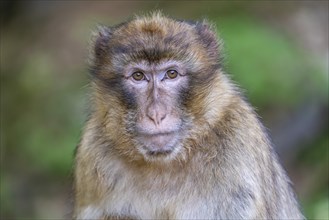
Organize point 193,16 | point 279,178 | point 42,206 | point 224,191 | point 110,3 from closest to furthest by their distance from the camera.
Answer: point 224,191, point 279,178, point 42,206, point 193,16, point 110,3

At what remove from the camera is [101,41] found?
8.82 m

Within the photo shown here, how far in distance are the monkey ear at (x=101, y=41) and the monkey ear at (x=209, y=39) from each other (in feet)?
2.50

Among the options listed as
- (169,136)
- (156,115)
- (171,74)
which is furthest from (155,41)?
(169,136)

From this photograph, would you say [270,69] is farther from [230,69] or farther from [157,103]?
[157,103]

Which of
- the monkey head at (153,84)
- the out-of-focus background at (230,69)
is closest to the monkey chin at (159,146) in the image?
the monkey head at (153,84)

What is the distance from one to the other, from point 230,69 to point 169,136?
14.7ft

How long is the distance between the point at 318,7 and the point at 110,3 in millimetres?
4161

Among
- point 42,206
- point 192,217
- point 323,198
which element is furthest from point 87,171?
point 42,206

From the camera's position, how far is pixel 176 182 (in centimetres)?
866

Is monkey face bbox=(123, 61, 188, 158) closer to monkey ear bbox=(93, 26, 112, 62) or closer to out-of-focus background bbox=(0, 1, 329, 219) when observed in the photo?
monkey ear bbox=(93, 26, 112, 62)

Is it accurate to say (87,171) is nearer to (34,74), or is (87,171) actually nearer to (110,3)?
(34,74)

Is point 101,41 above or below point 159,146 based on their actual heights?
above

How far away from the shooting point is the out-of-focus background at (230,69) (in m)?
13.7

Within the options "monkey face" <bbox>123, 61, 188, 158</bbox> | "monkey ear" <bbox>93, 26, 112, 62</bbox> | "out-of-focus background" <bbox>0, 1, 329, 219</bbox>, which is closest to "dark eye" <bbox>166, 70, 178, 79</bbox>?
"monkey face" <bbox>123, 61, 188, 158</bbox>
